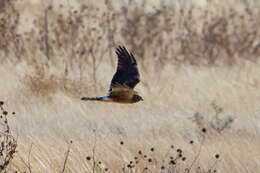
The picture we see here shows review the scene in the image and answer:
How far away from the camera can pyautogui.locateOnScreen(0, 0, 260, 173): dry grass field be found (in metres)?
11.8

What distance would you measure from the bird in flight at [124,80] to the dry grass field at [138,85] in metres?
1.26

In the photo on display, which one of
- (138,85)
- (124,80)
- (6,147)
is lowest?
(138,85)

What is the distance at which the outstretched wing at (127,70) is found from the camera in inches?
400

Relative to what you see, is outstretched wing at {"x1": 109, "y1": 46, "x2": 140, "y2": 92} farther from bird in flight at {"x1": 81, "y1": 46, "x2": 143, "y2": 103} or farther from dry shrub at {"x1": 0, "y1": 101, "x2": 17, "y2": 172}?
dry shrub at {"x1": 0, "y1": 101, "x2": 17, "y2": 172}

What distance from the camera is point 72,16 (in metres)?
15.0

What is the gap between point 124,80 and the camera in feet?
33.8

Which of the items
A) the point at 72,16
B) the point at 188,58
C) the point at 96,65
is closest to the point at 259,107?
the point at 188,58

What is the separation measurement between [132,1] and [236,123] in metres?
3.81

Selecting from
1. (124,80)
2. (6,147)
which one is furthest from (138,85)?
(6,147)

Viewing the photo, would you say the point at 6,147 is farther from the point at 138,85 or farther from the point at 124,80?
the point at 138,85

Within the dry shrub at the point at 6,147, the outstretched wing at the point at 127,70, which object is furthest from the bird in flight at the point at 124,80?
the dry shrub at the point at 6,147

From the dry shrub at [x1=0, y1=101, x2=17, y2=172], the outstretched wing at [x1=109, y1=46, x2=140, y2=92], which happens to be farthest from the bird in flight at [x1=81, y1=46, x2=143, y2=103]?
the dry shrub at [x1=0, y1=101, x2=17, y2=172]

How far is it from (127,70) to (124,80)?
0.16m

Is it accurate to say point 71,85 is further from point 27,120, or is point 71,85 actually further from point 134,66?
point 134,66
